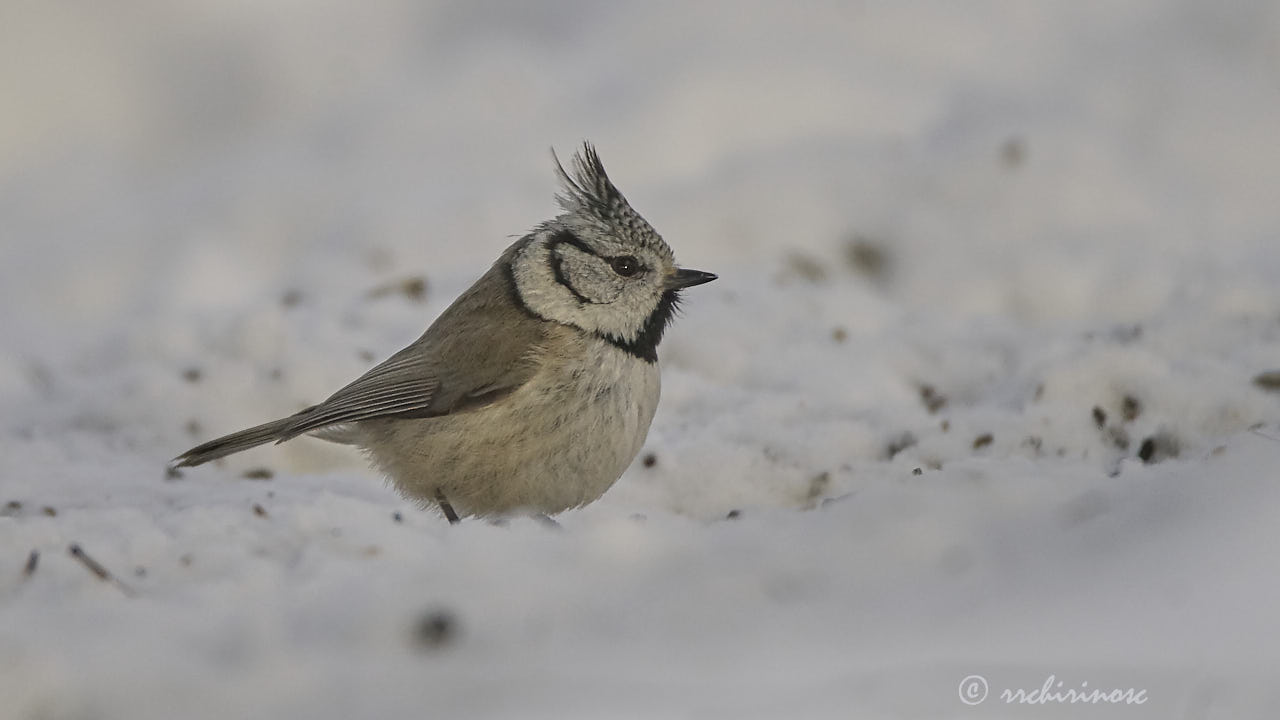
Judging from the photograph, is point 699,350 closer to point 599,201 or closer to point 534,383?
point 599,201

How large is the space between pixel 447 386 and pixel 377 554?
82 centimetres

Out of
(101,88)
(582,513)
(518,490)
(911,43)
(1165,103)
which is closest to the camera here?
(518,490)

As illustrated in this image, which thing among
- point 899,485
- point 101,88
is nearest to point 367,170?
point 101,88

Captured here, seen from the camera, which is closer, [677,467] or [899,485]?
[899,485]

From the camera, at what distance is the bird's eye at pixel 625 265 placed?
4340mm

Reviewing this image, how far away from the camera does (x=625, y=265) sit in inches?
171

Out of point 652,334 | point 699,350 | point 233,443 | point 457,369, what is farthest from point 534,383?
point 699,350

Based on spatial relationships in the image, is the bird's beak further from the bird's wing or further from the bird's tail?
the bird's tail

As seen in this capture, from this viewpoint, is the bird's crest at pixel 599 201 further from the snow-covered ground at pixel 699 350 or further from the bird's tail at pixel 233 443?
the bird's tail at pixel 233 443

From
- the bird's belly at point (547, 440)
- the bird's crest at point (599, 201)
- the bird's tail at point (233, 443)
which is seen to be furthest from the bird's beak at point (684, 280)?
the bird's tail at point (233, 443)

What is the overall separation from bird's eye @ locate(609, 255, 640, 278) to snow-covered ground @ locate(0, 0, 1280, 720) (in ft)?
2.77

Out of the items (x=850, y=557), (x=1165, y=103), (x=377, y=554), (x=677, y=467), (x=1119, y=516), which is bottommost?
(x=377, y=554)

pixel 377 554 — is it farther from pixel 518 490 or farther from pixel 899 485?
pixel 899 485

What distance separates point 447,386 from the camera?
418 centimetres
